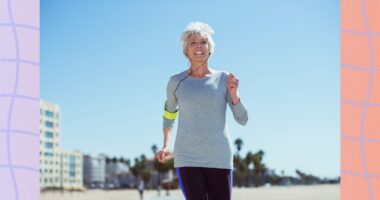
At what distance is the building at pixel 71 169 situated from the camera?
236ft

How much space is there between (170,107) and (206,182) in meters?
0.42

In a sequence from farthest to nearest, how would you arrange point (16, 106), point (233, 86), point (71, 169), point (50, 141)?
1. point (71, 169)
2. point (50, 141)
3. point (16, 106)
4. point (233, 86)

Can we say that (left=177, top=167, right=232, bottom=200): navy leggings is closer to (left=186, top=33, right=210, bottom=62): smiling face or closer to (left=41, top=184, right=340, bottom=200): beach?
(left=186, top=33, right=210, bottom=62): smiling face

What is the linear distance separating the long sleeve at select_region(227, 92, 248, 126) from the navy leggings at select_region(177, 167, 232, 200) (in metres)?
0.23

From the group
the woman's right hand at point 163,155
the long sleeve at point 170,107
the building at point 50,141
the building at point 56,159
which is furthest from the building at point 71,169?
the woman's right hand at point 163,155

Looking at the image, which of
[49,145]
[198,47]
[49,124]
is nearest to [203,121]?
[198,47]

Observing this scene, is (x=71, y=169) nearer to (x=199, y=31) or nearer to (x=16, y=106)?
(x=16, y=106)

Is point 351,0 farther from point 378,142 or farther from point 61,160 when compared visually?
point 61,160

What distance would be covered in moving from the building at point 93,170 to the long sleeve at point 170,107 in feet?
230

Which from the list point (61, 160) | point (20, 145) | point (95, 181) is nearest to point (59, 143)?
point (61, 160)

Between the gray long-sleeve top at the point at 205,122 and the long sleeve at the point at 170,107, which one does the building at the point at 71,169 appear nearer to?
the long sleeve at the point at 170,107

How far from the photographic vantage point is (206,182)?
2.62 m

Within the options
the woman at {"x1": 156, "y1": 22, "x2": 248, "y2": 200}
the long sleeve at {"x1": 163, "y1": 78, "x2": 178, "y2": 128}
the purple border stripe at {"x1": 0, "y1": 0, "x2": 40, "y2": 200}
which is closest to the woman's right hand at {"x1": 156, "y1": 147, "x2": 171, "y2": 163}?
the woman at {"x1": 156, "y1": 22, "x2": 248, "y2": 200}

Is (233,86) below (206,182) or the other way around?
the other way around
